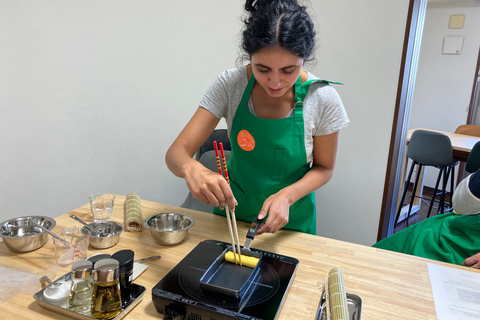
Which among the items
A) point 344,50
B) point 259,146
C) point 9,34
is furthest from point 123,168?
point 344,50

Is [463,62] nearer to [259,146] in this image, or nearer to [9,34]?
[259,146]

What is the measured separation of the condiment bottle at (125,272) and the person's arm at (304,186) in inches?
17.0

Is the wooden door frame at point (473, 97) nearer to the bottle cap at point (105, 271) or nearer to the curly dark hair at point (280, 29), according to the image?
the curly dark hair at point (280, 29)

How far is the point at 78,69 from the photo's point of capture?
2.01 m

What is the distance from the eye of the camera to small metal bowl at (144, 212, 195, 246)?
124cm

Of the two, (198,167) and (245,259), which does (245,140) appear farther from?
(245,259)

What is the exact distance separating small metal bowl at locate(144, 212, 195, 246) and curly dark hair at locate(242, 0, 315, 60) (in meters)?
0.66

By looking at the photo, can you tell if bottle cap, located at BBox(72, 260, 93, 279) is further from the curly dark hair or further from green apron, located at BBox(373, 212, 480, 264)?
green apron, located at BBox(373, 212, 480, 264)

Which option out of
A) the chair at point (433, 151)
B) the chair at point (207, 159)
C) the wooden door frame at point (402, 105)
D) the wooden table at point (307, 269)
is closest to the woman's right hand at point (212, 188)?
the wooden table at point (307, 269)

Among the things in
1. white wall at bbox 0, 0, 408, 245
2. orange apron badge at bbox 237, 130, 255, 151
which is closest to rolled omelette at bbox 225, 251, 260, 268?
orange apron badge at bbox 237, 130, 255, 151

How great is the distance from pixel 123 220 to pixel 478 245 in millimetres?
1468

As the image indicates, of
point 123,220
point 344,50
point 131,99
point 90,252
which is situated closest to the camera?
point 90,252

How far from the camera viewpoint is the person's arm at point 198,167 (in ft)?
3.57

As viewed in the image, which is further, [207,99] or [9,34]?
[9,34]
